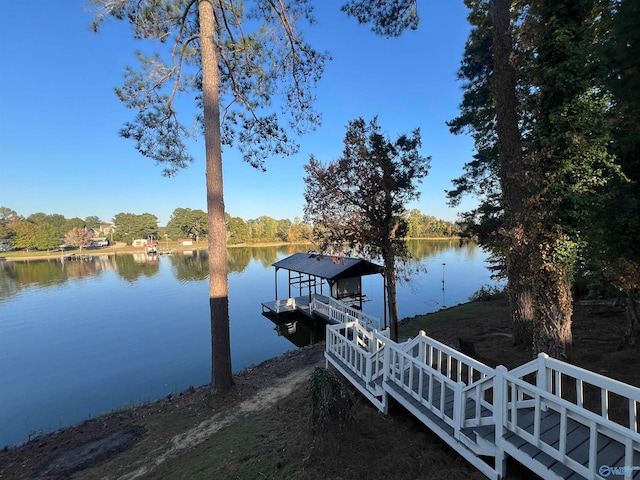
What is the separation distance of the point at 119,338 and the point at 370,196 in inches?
619

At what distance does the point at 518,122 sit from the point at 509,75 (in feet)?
2.88

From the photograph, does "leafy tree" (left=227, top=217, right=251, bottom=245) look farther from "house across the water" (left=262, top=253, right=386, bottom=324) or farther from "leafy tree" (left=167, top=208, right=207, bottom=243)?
"house across the water" (left=262, top=253, right=386, bottom=324)

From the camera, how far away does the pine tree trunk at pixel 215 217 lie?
669 centimetres

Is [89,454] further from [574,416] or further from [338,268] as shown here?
[338,268]

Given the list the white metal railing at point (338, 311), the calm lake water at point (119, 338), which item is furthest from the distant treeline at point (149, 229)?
the white metal railing at point (338, 311)

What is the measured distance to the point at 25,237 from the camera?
71.8 meters

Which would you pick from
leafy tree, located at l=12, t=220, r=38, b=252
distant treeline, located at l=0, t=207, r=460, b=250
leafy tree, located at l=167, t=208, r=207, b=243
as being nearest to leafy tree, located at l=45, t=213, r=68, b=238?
distant treeline, located at l=0, t=207, r=460, b=250

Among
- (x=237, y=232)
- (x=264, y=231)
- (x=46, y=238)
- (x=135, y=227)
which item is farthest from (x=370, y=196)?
(x=135, y=227)

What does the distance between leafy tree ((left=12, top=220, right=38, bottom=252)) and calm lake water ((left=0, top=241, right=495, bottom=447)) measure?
55.1 metres

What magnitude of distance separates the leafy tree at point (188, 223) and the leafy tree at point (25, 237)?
35907 millimetres

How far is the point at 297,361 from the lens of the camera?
9.12 m

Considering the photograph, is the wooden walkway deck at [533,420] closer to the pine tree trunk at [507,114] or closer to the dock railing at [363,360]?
the dock railing at [363,360]

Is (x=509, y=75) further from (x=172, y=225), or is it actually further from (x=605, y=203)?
(x=172, y=225)

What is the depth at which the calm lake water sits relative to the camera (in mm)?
9812
